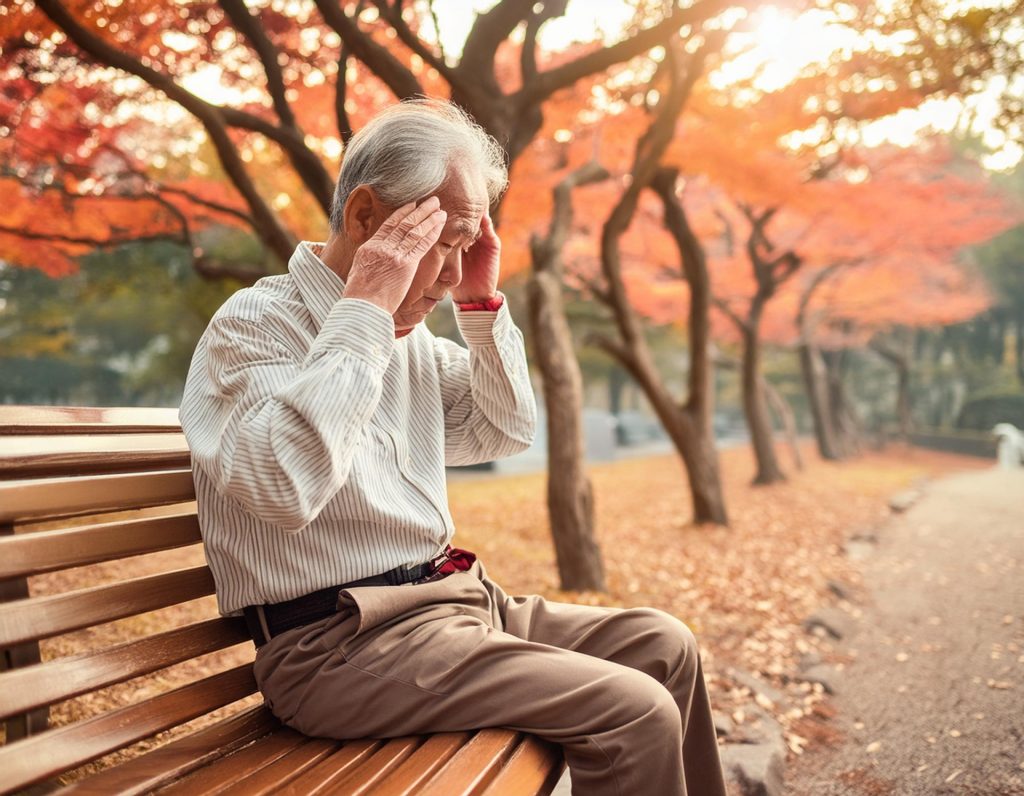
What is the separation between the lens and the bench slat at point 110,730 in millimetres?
1390

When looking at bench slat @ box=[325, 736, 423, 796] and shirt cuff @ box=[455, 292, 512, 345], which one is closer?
bench slat @ box=[325, 736, 423, 796]

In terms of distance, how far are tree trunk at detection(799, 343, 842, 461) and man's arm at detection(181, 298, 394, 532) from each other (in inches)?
715

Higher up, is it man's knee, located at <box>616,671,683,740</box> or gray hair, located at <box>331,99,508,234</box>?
gray hair, located at <box>331,99,508,234</box>

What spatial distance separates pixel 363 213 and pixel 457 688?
1051 millimetres

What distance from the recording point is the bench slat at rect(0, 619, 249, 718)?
1.45m

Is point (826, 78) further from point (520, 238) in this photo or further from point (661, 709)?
point (661, 709)

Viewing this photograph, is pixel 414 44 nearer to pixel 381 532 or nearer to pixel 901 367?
pixel 381 532

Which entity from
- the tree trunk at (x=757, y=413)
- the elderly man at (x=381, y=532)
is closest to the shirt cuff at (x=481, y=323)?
the elderly man at (x=381, y=532)

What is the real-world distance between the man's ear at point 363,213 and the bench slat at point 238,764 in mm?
1124

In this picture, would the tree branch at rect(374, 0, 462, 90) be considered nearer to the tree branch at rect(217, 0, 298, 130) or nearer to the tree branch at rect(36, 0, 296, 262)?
the tree branch at rect(217, 0, 298, 130)

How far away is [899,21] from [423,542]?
6.04 metres

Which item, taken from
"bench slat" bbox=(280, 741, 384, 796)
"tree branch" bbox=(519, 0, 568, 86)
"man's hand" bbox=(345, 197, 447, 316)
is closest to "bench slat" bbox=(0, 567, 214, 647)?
"bench slat" bbox=(280, 741, 384, 796)

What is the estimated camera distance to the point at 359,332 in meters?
1.64

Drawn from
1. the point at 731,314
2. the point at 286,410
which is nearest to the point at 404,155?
the point at 286,410
